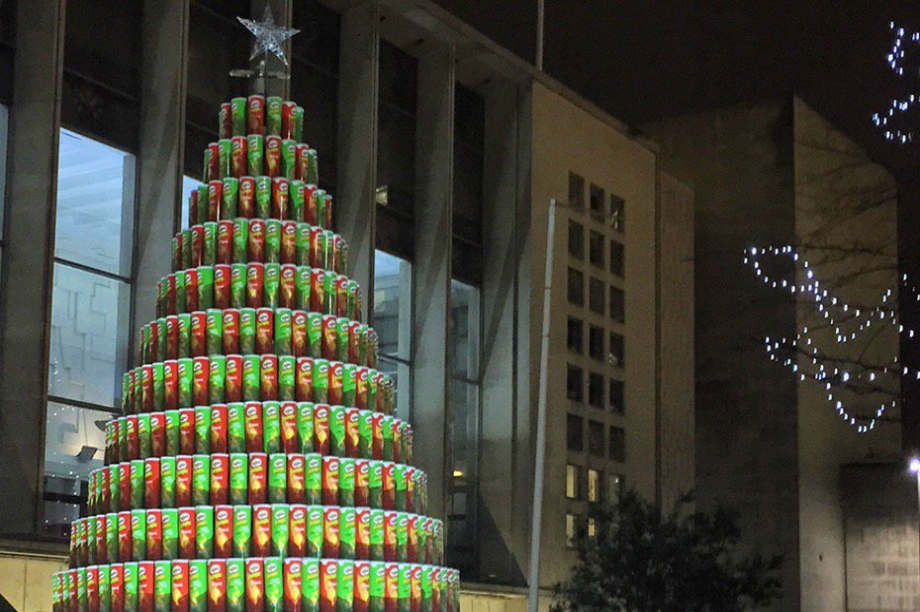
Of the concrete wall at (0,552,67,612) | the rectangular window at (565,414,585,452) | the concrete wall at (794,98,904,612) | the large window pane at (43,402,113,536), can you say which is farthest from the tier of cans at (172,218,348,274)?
the concrete wall at (794,98,904,612)

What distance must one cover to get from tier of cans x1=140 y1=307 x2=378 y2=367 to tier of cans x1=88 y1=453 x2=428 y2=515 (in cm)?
116

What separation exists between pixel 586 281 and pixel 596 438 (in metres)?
3.80

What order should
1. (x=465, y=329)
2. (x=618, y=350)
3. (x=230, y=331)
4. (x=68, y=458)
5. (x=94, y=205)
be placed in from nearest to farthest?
(x=230, y=331) < (x=68, y=458) < (x=94, y=205) < (x=465, y=329) < (x=618, y=350)

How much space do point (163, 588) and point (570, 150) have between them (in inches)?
929

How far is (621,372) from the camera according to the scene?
38.4 meters

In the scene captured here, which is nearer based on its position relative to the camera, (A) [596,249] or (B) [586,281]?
(B) [586,281]

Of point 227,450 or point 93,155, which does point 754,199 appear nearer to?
point 93,155

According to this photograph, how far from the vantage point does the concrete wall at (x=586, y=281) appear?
35031 mm

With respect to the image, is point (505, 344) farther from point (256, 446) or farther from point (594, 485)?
point (256, 446)

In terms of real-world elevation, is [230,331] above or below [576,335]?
below

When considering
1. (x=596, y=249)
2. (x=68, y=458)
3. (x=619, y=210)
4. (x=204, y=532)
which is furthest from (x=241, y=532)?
(x=619, y=210)

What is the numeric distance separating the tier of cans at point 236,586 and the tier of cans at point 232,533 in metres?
0.15

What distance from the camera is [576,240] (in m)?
37.2

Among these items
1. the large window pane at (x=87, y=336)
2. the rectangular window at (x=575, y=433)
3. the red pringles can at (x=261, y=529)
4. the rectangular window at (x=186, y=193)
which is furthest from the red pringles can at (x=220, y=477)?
the rectangular window at (x=575, y=433)
